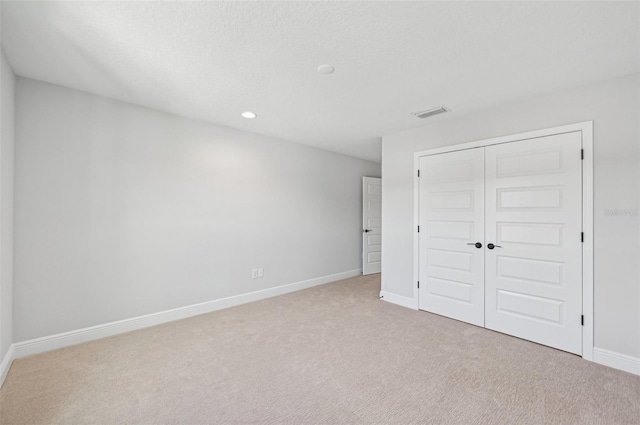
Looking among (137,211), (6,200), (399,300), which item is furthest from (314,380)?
(6,200)

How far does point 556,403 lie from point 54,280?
428cm

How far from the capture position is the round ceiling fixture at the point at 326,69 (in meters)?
2.24

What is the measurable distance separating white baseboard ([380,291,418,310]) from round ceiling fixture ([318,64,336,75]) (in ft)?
10.1

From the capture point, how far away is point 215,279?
145 inches

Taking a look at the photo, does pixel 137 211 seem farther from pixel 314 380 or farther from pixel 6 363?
pixel 314 380

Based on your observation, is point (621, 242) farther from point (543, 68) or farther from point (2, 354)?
point (2, 354)

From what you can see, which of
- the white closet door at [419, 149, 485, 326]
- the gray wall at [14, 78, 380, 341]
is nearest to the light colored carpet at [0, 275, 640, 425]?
the white closet door at [419, 149, 485, 326]

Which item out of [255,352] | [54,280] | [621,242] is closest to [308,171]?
[255,352]

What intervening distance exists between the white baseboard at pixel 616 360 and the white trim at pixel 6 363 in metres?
4.88

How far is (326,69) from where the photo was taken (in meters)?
2.28

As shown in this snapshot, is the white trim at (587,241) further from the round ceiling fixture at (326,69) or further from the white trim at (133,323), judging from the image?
the white trim at (133,323)

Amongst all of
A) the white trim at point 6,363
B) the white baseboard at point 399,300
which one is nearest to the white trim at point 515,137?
the white baseboard at point 399,300

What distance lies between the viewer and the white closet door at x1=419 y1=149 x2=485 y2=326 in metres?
3.18

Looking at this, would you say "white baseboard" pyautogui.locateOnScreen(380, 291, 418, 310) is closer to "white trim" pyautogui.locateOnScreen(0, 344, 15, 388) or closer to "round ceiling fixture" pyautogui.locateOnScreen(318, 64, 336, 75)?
"round ceiling fixture" pyautogui.locateOnScreen(318, 64, 336, 75)
